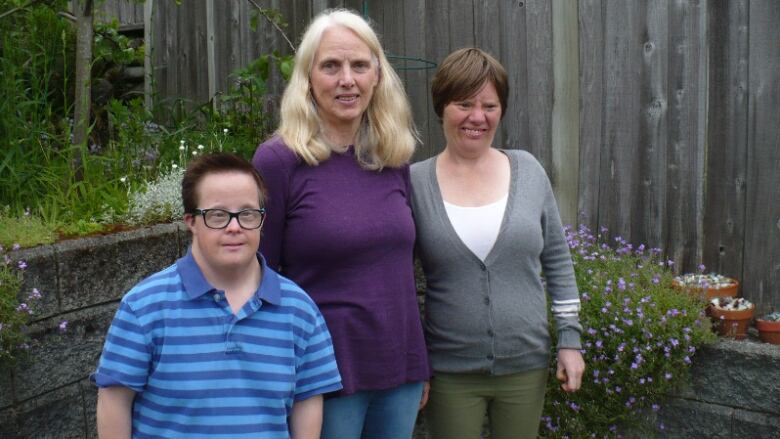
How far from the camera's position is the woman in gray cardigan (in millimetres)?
2418

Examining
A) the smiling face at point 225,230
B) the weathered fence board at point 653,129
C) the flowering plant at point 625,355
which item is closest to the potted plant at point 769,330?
the flowering plant at point 625,355

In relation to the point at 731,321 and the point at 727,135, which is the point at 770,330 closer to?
the point at 731,321

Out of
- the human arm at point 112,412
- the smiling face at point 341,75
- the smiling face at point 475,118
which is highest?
the smiling face at point 341,75

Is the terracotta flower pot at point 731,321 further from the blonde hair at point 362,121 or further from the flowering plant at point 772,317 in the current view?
the blonde hair at point 362,121

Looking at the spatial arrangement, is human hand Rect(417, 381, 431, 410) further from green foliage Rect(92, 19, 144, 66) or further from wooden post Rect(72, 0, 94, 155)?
green foliage Rect(92, 19, 144, 66)

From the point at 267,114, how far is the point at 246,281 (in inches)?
133

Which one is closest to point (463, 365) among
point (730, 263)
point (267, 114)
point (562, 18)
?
point (730, 263)

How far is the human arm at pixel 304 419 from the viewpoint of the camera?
1929 mm

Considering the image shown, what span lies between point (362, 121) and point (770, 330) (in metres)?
2.12

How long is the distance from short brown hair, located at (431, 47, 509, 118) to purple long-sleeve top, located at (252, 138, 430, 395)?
429 millimetres

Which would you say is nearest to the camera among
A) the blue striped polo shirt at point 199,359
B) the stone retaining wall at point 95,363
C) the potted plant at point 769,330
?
the blue striped polo shirt at point 199,359

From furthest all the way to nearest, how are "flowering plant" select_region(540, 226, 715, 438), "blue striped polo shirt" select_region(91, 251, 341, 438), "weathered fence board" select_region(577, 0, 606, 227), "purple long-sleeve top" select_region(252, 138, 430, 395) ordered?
"weathered fence board" select_region(577, 0, 606, 227), "flowering plant" select_region(540, 226, 715, 438), "purple long-sleeve top" select_region(252, 138, 430, 395), "blue striped polo shirt" select_region(91, 251, 341, 438)

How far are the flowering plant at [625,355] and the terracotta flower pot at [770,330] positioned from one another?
27cm

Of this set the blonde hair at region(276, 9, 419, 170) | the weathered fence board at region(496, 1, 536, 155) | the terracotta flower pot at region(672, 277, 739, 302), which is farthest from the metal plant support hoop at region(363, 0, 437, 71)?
the blonde hair at region(276, 9, 419, 170)
